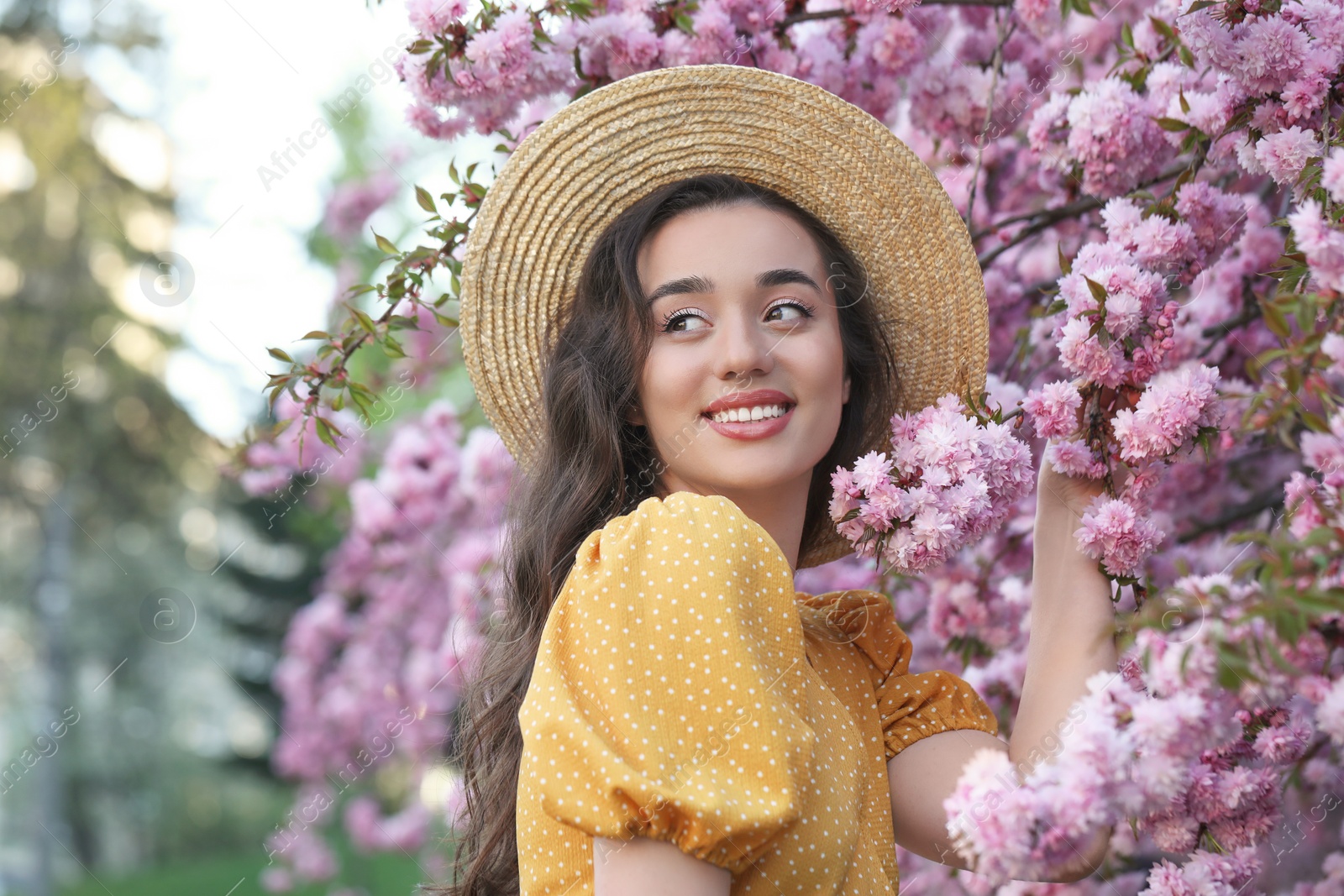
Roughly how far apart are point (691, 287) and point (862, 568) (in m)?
1.69

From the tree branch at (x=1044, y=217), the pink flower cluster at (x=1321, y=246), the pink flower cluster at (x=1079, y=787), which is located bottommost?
the pink flower cluster at (x=1079, y=787)

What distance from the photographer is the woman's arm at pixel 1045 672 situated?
1631mm

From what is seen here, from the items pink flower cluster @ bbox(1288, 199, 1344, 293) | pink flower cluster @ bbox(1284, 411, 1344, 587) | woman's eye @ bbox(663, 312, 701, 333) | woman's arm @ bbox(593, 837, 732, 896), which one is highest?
woman's eye @ bbox(663, 312, 701, 333)

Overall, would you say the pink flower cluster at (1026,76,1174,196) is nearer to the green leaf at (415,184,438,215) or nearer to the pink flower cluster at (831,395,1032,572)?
the pink flower cluster at (831,395,1032,572)

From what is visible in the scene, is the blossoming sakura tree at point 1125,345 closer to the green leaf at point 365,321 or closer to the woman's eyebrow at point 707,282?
the green leaf at point 365,321

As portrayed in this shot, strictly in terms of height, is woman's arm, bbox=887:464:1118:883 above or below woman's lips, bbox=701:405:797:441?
below

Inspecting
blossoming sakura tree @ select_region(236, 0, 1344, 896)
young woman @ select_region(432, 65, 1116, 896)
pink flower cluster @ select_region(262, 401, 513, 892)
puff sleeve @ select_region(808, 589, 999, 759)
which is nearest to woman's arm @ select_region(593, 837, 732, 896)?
young woman @ select_region(432, 65, 1116, 896)

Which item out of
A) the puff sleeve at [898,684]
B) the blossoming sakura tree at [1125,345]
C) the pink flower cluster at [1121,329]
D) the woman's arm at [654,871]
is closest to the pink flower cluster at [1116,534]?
the blossoming sakura tree at [1125,345]

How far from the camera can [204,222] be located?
11695 millimetres

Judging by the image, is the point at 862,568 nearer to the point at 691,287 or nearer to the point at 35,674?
the point at 691,287

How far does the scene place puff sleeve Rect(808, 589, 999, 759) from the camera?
171cm

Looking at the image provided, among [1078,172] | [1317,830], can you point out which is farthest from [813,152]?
[1317,830]

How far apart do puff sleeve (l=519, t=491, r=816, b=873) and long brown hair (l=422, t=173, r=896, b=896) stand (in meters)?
0.36

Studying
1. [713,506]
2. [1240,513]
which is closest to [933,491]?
[713,506]
